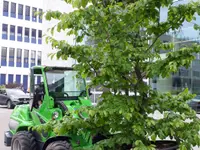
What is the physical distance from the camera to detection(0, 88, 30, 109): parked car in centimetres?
2277

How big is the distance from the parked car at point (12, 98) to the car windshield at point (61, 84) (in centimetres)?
1682

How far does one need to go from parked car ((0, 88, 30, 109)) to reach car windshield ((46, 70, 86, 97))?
16.8 metres

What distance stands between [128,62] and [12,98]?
823 inches

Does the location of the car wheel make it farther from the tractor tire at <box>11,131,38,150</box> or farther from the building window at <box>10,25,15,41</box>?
the building window at <box>10,25,15,41</box>

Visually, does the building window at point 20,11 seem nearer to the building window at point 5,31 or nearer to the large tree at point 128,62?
the building window at point 5,31

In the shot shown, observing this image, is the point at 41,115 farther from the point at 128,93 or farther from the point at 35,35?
the point at 35,35

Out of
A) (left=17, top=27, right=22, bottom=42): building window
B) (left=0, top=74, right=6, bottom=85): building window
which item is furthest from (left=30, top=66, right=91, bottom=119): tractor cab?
(left=17, top=27, right=22, bottom=42): building window

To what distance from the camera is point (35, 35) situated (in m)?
49.5

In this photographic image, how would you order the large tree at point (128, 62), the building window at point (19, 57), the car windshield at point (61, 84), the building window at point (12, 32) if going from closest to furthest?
the large tree at point (128, 62)
the car windshield at point (61, 84)
the building window at point (12, 32)
the building window at point (19, 57)

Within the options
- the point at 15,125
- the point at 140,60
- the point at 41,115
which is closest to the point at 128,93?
the point at 140,60

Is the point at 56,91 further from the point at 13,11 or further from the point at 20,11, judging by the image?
the point at 20,11

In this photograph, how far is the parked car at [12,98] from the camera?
22.8m

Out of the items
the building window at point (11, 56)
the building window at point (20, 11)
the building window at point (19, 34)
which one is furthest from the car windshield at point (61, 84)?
the building window at point (20, 11)

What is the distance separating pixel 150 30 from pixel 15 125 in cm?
467
